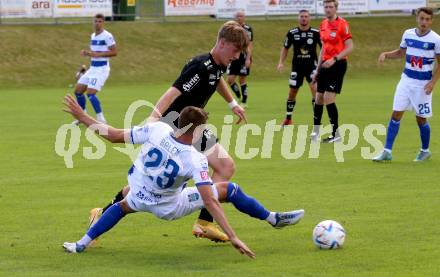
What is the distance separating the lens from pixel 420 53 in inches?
579

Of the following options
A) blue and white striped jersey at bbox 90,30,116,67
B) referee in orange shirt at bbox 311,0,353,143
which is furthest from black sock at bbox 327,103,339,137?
blue and white striped jersey at bbox 90,30,116,67

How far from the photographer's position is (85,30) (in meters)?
40.9

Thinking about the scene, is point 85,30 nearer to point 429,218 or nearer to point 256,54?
point 256,54

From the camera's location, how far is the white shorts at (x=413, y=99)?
48.5 ft

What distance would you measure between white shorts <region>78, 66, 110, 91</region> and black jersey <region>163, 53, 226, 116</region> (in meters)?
12.5

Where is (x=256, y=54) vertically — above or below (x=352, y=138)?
below

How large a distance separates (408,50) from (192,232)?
21.1ft

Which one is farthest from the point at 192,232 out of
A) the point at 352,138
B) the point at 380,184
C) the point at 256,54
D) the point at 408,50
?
the point at 256,54

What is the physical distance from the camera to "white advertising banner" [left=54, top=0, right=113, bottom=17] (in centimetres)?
3997

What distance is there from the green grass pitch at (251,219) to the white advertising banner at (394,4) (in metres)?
27.0

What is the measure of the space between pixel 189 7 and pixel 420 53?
92.1 ft

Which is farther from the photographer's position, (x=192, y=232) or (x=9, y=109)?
(x=9, y=109)

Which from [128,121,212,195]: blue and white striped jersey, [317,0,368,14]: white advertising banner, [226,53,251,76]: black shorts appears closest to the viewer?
[128,121,212,195]: blue and white striped jersey

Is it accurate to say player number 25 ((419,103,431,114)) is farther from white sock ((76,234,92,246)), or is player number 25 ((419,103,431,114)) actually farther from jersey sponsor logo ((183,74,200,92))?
white sock ((76,234,92,246))
